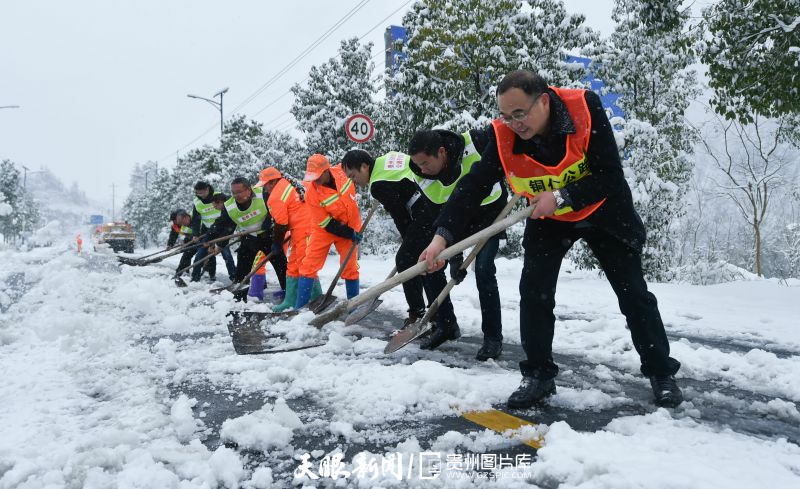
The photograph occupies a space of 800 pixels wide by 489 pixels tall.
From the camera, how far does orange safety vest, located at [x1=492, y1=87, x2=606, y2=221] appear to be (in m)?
2.54

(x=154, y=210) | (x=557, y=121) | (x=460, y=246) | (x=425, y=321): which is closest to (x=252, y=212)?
(x=425, y=321)

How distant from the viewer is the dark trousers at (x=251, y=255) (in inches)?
289

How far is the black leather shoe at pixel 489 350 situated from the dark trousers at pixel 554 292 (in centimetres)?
91

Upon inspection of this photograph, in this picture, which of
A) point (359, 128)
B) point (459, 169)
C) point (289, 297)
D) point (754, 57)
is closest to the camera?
point (459, 169)

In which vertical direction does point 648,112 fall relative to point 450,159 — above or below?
above

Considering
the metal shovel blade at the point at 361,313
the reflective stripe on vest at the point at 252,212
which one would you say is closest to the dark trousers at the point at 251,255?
the reflective stripe on vest at the point at 252,212

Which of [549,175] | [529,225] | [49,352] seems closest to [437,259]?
[529,225]

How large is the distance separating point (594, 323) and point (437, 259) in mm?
2199

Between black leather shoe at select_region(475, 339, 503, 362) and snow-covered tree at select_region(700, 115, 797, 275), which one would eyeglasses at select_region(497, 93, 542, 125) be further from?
snow-covered tree at select_region(700, 115, 797, 275)

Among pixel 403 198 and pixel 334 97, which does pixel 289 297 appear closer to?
pixel 403 198

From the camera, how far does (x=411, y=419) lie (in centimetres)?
251

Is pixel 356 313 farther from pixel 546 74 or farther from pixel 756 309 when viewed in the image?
pixel 546 74

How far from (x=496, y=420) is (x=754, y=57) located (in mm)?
6527

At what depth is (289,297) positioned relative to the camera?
245 inches
